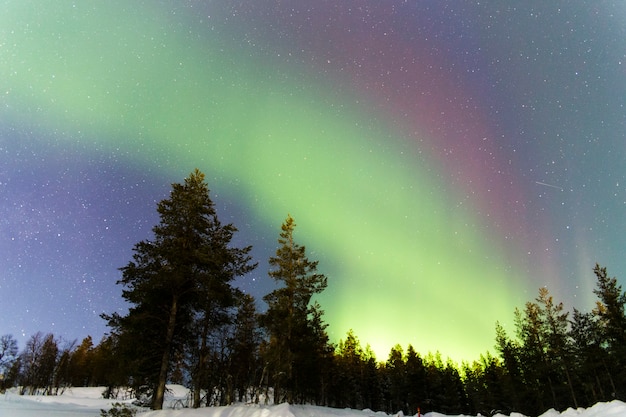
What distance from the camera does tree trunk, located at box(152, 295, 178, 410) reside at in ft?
57.3

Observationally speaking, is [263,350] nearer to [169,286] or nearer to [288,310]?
[288,310]

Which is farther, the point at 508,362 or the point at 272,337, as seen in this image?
the point at 508,362

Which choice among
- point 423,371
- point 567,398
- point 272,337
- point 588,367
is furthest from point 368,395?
point 272,337

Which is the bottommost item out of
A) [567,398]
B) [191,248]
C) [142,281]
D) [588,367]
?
[567,398]

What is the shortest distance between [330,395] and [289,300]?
55.9 metres

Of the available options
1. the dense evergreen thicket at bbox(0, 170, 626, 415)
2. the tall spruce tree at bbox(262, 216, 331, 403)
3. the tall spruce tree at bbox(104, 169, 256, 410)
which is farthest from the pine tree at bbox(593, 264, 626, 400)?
the tall spruce tree at bbox(104, 169, 256, 410)

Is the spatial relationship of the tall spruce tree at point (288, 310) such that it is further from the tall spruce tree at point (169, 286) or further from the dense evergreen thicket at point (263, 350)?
the tall spruce tree at point (169, 286)

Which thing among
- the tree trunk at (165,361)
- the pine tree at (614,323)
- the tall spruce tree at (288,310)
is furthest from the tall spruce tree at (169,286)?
the pine tree at (614,323)

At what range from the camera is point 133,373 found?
18297mm

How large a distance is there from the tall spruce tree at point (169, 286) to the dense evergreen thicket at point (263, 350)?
0.21 feet

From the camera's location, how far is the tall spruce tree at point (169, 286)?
18297 millimetres

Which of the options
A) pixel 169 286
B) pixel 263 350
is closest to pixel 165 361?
pixel 169 286

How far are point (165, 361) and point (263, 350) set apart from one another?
13.2 m

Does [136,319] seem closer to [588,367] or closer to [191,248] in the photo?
[191,248]
